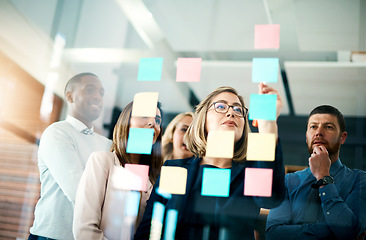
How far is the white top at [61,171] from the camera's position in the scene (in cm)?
191

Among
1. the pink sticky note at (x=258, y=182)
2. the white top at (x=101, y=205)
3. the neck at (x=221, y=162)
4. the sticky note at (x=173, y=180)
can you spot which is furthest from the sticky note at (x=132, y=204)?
the pink sticky note at (x=258, y=182)

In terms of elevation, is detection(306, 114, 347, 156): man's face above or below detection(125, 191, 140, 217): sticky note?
above

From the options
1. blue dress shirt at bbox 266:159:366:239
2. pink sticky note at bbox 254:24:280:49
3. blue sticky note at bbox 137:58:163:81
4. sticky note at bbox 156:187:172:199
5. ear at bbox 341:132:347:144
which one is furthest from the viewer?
blue sticky note at bbox 137:58:163:81

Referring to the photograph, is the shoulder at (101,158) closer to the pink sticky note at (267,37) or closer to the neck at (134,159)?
the neck at (134,159)

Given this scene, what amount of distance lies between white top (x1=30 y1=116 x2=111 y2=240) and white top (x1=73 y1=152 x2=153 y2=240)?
6 cm

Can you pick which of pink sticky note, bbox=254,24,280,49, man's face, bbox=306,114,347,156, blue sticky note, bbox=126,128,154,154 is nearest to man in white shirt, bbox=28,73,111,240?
blue sticky note, bbox=126,128,154,154

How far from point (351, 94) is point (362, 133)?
18 centimetres

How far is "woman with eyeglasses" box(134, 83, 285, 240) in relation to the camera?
5.60 feet

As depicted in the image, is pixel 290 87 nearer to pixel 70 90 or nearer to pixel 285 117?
pixel 285 117

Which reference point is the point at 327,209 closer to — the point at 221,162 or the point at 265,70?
the point at 221,162

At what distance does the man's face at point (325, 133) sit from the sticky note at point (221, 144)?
1.11ft

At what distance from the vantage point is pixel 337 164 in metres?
1.70

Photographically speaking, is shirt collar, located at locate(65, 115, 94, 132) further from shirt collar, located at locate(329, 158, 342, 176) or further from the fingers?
shirt collar, located at locate(329, 158, 342, 176)

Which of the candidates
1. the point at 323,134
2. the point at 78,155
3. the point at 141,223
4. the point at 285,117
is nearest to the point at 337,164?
the point at 323,134
